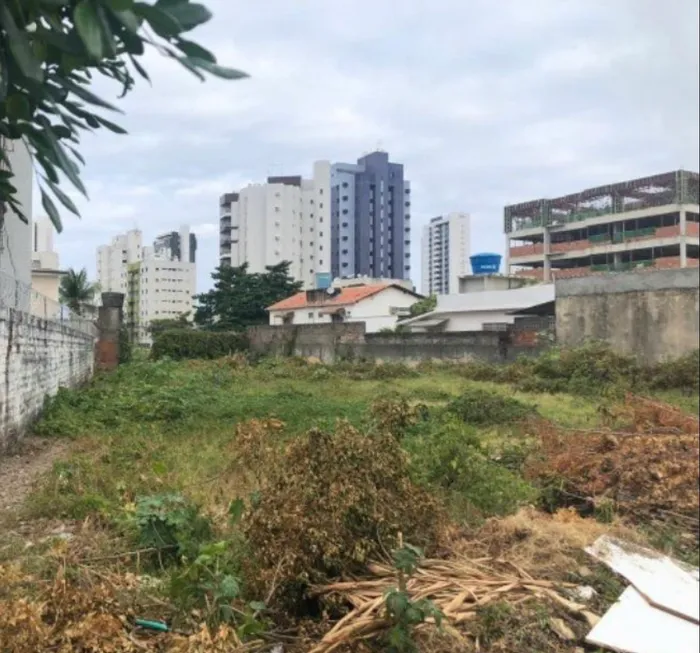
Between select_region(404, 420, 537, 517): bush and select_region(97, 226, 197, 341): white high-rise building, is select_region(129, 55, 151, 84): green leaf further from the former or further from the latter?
select_region(97, 226, 197, 341): white high-rise building

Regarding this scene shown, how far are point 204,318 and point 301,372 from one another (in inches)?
561

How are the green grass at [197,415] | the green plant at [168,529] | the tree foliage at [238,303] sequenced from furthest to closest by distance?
the tree foliage at [238,303] → the green grass at [197,415] → the green plant at [168,529]

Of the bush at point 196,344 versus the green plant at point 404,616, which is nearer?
the green plant at point 404,616

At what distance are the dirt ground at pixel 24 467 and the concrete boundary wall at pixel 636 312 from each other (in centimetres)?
385

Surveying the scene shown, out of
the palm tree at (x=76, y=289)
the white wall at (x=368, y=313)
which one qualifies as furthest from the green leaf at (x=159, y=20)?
the palm tree at (x=76, y=289)

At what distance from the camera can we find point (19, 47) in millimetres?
1007

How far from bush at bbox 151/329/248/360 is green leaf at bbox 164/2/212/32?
61.9ft

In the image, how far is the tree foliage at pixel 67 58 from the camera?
100 cm

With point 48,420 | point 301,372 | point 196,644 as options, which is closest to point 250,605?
point 196,644

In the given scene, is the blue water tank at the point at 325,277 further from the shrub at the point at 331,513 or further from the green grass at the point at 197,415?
the shrub at the point at 331,513

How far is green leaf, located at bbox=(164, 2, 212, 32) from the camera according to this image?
102 centimetres

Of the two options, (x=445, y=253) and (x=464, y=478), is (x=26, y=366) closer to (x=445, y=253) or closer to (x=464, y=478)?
(x=464, y=478)

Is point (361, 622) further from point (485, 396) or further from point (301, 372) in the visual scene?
point (301, 372)

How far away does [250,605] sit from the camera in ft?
7.41
